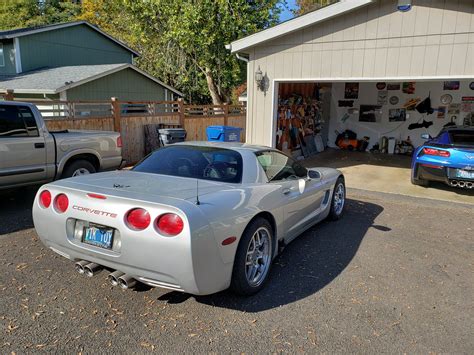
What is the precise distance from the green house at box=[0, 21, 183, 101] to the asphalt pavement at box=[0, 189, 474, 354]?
539 inches

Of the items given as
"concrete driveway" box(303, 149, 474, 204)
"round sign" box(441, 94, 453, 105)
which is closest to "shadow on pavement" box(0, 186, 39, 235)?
"concrete driveway" box(303, 149, 474, 204)

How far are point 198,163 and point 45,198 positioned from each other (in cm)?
147

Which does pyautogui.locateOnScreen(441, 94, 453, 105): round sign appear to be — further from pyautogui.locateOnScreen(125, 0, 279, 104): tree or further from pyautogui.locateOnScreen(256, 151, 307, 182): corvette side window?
pyautogui.locateOnScreen(256, 151, 307, 182): corvette side window

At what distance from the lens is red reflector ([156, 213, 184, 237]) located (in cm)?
277

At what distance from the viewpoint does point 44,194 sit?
346 centimetres

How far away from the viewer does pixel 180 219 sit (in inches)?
109

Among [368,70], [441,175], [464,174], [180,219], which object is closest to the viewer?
[180,219]

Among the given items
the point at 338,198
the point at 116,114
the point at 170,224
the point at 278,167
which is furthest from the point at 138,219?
the point at 116,114

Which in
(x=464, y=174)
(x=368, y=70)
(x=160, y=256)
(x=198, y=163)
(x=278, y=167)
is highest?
(x=368, y=70)

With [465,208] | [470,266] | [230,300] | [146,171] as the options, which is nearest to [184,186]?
[146,171]

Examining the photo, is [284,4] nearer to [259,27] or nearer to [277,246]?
[259,27]

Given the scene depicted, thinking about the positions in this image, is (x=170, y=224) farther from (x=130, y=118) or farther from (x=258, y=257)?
(x=130, y=118)

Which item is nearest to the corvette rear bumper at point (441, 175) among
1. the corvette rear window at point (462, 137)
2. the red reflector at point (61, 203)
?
the corvette rear window at point (462, 137)

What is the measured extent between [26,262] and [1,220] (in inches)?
70.7
